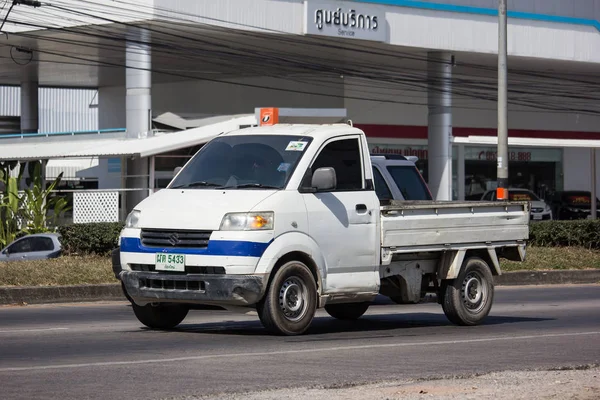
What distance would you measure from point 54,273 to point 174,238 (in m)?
7.39

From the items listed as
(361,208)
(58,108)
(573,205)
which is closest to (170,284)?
(361,208)

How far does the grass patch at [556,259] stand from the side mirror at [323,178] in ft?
40.6

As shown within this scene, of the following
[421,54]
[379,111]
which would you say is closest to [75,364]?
[421,54]

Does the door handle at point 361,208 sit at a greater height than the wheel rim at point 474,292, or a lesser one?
greater

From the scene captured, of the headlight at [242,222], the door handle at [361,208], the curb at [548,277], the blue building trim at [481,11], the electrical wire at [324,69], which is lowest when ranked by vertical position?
the curb at [548,277]

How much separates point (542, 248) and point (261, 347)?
16228 mm

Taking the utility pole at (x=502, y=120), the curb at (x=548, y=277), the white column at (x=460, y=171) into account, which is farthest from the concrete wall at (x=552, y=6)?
the curb at (x=548, y=277)

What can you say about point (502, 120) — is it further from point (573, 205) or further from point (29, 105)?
point (29, 105)

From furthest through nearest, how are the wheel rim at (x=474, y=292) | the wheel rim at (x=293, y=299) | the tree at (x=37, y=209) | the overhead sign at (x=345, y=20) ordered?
the overhead sign at (x=345, y=20) < the tree at (x=37, y=209) < the wheel rim at (x=474, y=292) < the wheel rim at (x=293, y=299)

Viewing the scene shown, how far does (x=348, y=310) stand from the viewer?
47.4 feet

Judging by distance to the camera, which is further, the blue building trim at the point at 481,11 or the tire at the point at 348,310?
the blue building trim at the point at 481,11

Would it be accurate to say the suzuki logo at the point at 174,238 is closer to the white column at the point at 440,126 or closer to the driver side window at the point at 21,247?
the driver side window at the point at 21,247

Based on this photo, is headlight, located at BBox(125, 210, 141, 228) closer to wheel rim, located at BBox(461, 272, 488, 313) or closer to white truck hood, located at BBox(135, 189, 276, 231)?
white truck hood, located at BBox(135, 189, 276, 231)

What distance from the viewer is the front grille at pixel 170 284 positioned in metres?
11.5
